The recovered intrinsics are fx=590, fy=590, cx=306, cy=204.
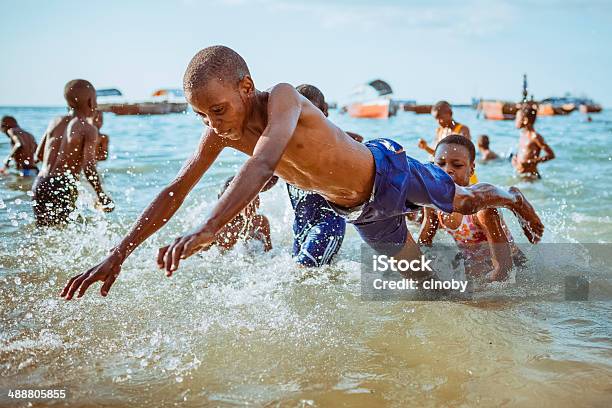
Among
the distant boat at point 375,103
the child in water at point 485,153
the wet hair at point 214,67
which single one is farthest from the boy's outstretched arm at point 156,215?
the distant boat at point 375,103

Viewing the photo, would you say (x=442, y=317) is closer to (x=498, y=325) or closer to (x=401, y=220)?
(x=498, y=325)

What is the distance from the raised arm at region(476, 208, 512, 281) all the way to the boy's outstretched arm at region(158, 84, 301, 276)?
212 centimetres

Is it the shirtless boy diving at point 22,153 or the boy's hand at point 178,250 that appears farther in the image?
the shirtless boy diving at point 22,153

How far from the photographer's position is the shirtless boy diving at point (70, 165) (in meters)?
6.18

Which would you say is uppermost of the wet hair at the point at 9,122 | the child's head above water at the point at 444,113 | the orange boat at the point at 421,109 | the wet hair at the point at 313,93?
the orange boat at the point at 421,109

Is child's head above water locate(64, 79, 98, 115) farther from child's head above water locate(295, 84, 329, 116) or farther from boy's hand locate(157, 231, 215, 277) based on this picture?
boy's hand locate(157, 231, 215, 277)

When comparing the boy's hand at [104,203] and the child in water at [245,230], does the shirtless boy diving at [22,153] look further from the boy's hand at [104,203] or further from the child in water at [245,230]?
the child in water at [245,230]

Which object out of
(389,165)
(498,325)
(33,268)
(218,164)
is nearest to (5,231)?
(33,268)

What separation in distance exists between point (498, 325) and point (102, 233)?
396 centimetres

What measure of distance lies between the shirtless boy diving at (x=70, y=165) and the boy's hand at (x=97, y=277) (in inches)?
148

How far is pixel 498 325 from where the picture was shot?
3.38 m

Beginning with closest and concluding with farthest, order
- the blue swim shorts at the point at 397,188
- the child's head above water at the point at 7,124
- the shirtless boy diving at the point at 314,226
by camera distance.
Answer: the blue swim shorts at the point at 397,188, the shirtless boy diving at the point at 314,226, the child's head above water at the point at 7,124
